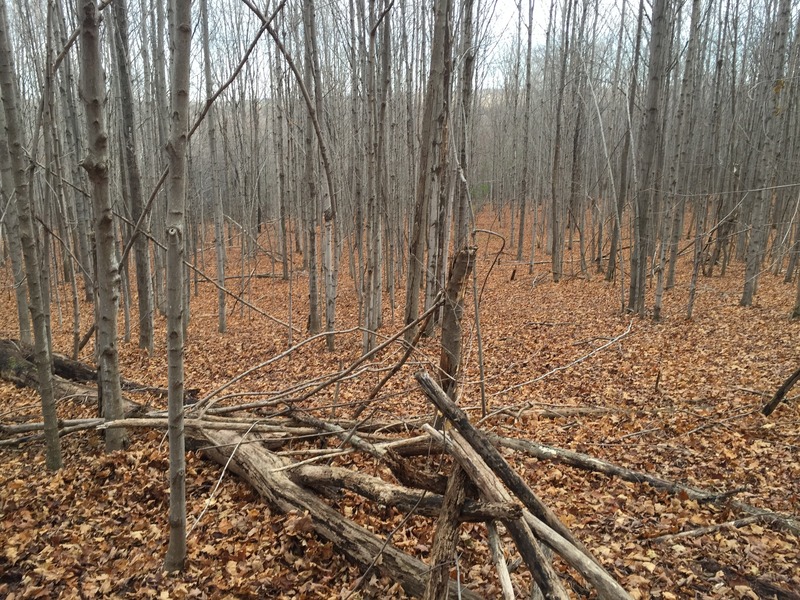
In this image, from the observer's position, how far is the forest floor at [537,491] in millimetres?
2582

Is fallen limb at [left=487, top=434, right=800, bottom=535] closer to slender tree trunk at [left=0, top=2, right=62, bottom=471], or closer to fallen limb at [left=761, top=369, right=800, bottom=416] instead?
fallen limb at [left=761, top=369, right=800, bottom=416]

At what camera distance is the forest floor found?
102 inches

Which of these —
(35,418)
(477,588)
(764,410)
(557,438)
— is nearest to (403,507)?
(477,588)

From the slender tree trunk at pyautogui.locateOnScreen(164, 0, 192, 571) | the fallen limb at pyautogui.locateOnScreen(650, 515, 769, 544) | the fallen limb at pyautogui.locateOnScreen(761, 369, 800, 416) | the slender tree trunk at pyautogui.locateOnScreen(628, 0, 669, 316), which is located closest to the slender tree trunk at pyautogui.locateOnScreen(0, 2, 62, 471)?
the slender tree trunk at pyautogui.locateOnScreen(164, 0, 192, 571)

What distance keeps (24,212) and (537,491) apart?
393cm

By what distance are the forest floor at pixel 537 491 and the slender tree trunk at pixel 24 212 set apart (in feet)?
2.19

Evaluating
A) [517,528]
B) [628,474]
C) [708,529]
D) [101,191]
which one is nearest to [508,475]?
[517,528]

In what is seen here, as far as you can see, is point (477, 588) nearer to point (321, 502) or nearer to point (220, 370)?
point (321, 502)

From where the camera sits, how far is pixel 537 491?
3.49 m

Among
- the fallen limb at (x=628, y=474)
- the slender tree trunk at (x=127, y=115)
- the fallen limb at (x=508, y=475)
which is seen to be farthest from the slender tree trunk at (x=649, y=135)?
the slender tree trunk at (x=127, y=115)

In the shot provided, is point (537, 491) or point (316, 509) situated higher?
point (316, 509)

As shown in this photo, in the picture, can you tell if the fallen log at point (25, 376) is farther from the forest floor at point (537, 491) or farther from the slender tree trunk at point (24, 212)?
the slender tree trunk at point (24, 212)

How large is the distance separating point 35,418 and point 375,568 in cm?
411

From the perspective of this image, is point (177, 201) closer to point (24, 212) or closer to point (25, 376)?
point (24, 212)
